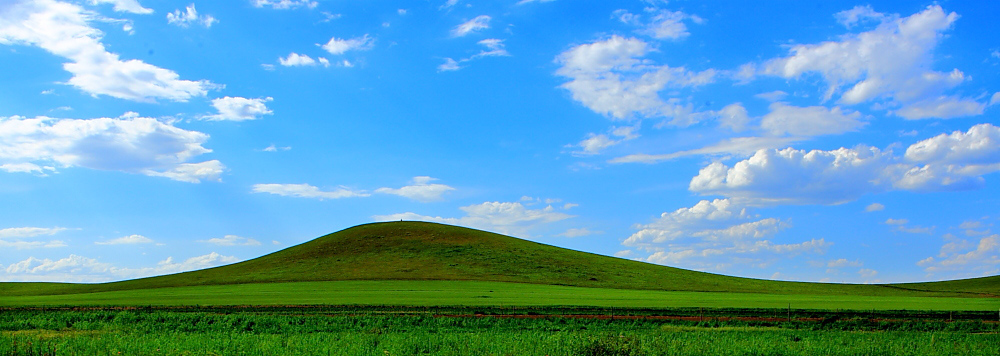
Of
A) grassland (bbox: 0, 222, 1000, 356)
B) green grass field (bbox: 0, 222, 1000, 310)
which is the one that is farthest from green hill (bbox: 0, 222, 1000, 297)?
grassland (bbox: 0, 222, 1000, 356)

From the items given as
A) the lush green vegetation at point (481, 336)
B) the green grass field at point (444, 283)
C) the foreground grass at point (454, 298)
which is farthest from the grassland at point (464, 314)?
the green grass field at point (444, 283)

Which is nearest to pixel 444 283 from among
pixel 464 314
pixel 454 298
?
pixel 454 298

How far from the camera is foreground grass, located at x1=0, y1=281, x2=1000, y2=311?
58281mm

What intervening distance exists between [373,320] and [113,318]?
62.8 feet

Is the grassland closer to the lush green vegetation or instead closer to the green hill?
the lush green vegetation

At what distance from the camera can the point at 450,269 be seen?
97375mm

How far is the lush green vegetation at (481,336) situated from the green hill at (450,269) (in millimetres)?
46110

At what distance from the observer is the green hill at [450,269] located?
9275cm

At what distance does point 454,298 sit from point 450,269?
3460cm

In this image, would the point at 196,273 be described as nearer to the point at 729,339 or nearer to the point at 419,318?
the point at 419,318

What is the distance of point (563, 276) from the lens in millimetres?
94938

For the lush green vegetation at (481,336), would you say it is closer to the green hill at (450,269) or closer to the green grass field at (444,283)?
the green grass field at (444,283)

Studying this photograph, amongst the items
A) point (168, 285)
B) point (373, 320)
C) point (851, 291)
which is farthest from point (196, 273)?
point (851, 291)

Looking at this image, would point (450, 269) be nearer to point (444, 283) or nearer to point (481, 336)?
point (444, 283)
